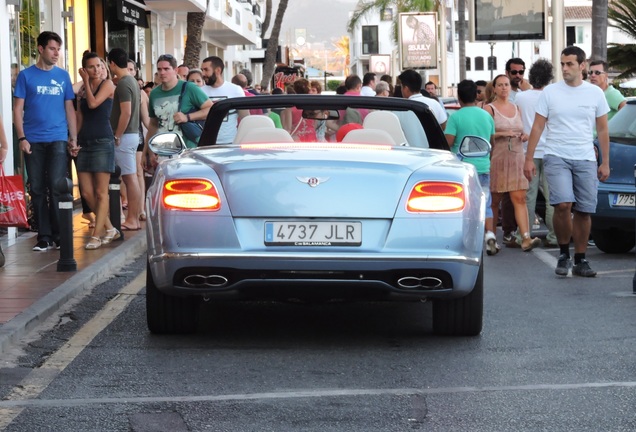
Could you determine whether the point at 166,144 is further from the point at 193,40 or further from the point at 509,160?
the point at 193,40

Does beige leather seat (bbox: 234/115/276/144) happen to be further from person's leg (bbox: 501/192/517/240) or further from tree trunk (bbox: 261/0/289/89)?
tree trunk (bbox: 261/0/289/89)

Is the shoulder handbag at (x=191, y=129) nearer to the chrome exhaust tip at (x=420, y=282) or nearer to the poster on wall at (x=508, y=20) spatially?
the chrome exhaust tip at (x=420, y=282)

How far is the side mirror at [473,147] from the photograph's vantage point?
28.3ft

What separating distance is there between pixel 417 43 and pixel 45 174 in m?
38.5

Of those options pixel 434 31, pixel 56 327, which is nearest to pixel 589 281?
pixel 56 327

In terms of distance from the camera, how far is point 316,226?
23.0ft

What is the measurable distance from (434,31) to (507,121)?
38.1 meters

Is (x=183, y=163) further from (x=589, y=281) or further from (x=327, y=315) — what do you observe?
(x=589, y=281)

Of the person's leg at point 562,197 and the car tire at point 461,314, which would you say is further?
the person's leg at point 562,197

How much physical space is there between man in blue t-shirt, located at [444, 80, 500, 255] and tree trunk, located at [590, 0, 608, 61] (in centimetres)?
1439

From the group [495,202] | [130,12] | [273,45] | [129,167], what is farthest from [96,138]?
[273,45]

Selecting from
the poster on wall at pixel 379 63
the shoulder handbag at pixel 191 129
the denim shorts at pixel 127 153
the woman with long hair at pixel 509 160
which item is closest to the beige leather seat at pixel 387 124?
the woman with long hair at pixel 509 160

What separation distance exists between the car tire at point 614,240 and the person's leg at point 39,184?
508cm

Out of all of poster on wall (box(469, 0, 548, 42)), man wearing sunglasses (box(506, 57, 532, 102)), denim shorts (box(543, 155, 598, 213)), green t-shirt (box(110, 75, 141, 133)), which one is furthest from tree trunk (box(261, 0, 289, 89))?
denim shorts (box(543, 155, 598, 213))
